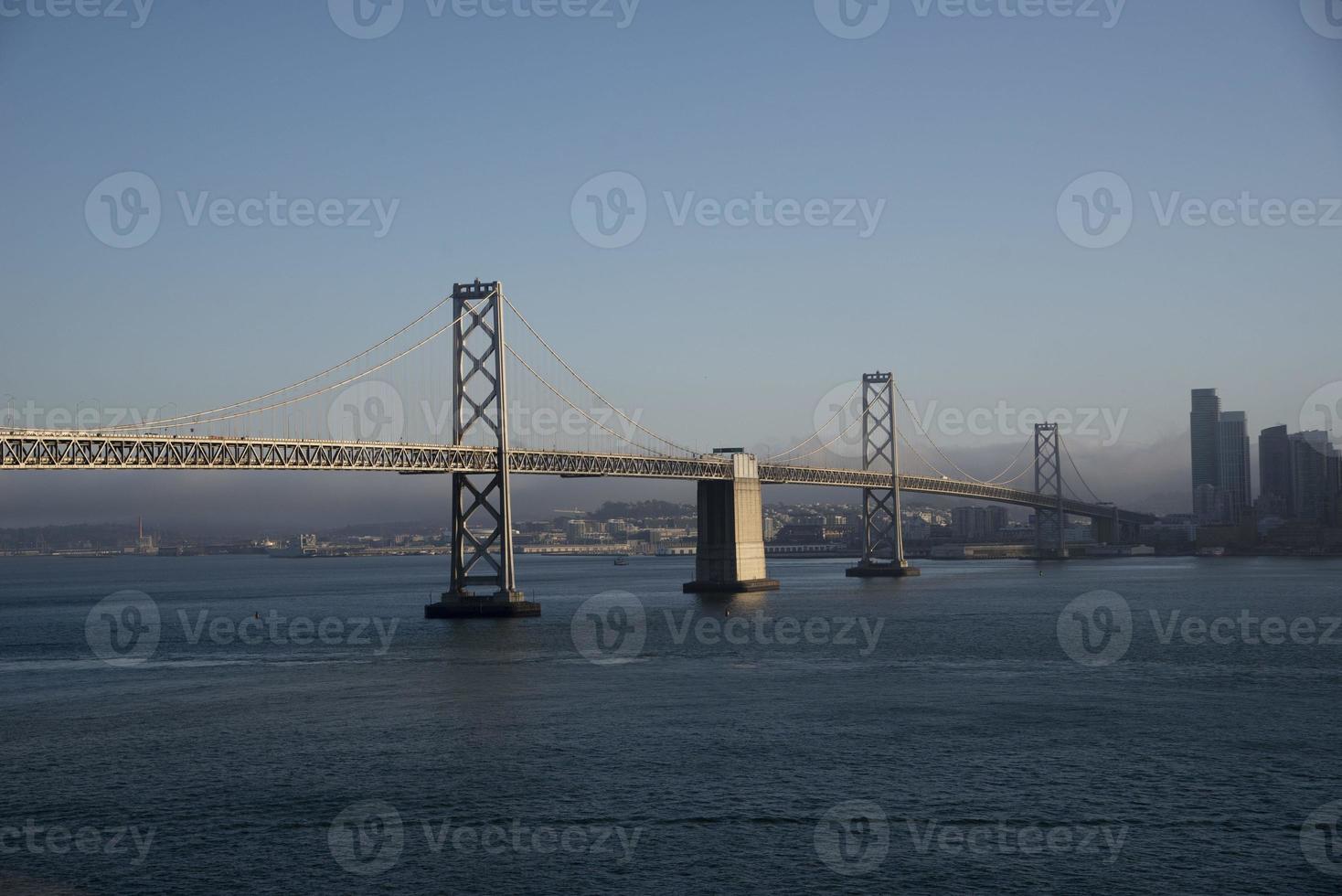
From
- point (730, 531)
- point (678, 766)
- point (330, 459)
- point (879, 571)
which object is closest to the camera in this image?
point (678, 766)

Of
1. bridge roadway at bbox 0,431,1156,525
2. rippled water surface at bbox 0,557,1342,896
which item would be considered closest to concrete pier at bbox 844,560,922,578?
bridge roadway at bbox 0,431,1156,525

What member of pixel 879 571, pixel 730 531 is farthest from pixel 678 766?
pixel 879 571

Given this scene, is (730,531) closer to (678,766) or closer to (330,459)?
(330,459)

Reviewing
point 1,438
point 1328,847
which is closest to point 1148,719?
point 1328,847

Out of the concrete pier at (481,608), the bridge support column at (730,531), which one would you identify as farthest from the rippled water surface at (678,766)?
the bridge support column at (730,531)

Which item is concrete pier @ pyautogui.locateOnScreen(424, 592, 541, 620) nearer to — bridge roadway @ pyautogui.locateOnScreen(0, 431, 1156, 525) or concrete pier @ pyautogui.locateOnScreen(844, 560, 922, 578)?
bridge roadway @ pyautogui.locateOnScreen(0, 431, 1156, 525)

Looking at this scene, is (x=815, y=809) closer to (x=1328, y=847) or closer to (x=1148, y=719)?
(x=1328, y=847)
